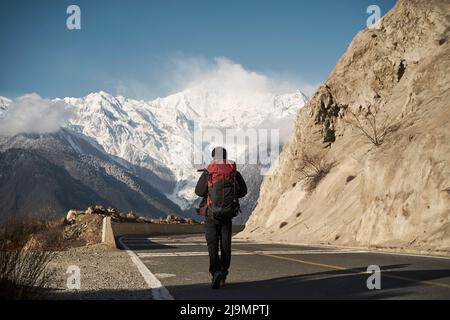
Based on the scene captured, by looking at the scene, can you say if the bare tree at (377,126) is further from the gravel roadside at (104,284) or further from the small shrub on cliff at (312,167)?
the gravel roadside at (104,284)

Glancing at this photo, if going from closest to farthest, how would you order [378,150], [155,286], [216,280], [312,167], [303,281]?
1. [216,280]
2. [155,286]
3. [303,281]
4. [378,150]
5. [312,167]

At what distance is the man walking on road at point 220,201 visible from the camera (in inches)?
278

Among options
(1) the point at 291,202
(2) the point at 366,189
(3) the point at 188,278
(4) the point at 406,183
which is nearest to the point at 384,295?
(3) the point at 188,278

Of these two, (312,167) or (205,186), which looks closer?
(205,186)

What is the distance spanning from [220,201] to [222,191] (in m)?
0.15

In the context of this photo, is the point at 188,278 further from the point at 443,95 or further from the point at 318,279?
the point at 443,95

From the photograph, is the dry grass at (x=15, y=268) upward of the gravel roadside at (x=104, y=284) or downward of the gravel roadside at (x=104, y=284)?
upward

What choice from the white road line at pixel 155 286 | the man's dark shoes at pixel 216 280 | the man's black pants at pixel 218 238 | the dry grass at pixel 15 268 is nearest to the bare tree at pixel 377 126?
the white road line at pixel 155 286

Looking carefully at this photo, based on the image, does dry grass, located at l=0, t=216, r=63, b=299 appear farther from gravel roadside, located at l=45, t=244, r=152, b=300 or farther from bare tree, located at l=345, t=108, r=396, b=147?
bare tree, located at l=345, t=108, r=396, b=147

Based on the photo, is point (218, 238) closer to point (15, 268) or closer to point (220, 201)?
point (220, 201)

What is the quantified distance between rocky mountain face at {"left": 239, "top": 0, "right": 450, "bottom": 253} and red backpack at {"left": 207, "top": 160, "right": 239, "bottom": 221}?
32.4 feet

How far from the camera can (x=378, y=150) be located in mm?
23812

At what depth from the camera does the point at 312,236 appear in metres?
26.3

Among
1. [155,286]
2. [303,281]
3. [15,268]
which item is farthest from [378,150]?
[15,268]
